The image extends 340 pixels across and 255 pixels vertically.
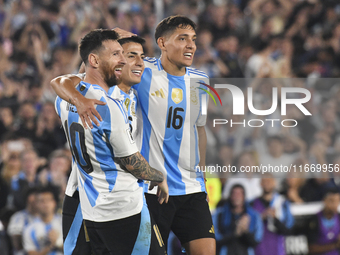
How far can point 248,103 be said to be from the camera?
7.03m

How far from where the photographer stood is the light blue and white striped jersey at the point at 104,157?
2701 millimetres

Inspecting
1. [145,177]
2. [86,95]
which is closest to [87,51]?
[86,95]

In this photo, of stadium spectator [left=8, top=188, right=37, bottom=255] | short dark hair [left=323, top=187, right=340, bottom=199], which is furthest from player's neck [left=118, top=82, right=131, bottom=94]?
short dark hair [left=323, top=187, right=340, bottom=199]

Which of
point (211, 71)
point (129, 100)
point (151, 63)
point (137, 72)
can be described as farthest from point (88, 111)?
point (211, 71)

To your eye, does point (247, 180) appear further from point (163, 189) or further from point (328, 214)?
point (163, 189)

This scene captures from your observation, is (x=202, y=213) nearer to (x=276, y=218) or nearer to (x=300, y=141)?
(x=276, y=218)

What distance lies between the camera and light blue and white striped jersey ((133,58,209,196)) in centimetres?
359

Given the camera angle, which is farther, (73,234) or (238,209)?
(238,209)

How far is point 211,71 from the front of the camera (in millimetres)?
7957

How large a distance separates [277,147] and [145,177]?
417 centimetres

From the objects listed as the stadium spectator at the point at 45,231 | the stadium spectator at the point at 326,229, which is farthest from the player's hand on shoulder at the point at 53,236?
the stadium spectator at the point at 326,229

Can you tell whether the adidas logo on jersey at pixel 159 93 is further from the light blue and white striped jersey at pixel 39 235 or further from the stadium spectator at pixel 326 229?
the stadium spectator at pixel 326 229

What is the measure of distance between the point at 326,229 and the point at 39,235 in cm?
379

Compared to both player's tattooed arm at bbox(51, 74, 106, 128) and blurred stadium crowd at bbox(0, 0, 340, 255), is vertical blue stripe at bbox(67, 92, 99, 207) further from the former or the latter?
blurred stadium crowd at bbox(0, 0, 340, 255)
